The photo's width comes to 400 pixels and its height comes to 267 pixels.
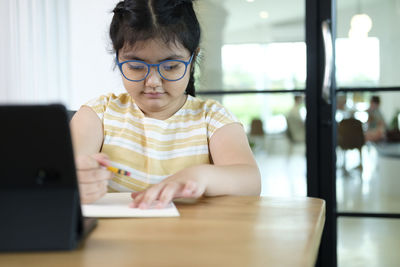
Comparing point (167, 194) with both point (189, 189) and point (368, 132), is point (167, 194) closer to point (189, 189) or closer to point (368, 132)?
point (189, 189)

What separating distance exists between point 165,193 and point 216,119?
1.90 feet

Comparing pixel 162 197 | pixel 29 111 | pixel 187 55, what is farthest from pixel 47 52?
pixel 29 111

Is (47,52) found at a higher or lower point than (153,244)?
higher

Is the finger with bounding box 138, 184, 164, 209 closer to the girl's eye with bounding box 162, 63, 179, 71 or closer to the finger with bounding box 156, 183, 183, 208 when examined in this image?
the finger with bounding box 156, 183, 183, 208

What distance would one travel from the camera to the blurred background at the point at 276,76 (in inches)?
97.6

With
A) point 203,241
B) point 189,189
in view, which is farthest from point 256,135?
point 203,241

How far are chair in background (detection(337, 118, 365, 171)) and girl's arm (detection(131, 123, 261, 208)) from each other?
1240 mm

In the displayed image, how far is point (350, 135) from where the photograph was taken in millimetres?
2523

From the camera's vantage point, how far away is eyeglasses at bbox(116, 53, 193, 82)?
129 cm

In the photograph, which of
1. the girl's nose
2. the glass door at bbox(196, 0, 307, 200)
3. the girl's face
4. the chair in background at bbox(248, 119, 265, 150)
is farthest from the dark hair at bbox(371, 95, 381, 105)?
the girl's nose

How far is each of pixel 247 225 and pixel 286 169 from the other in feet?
6.16

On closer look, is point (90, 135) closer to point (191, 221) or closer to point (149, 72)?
point (149, 72)

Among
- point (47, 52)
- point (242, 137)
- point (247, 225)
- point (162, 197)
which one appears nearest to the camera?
point (247, 225)

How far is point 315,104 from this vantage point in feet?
8.22
